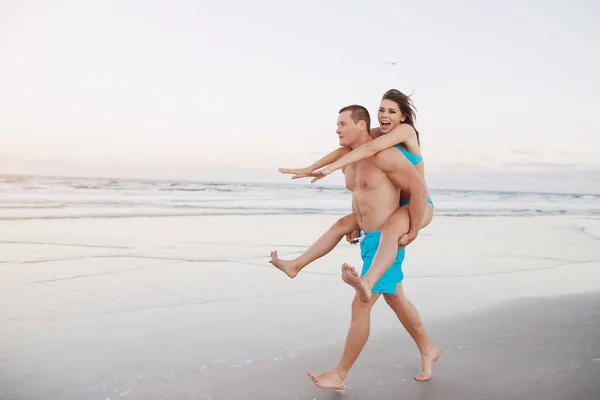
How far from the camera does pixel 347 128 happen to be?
3744mm

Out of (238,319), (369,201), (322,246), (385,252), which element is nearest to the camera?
(385,252)

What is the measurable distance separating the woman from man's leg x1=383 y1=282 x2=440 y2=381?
28 centimetres

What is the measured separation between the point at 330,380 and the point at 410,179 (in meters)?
1.37

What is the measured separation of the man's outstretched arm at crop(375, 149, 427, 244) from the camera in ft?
11.8

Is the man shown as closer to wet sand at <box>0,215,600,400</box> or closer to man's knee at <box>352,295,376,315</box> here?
man's knee at <box>352,295,376,315</box>

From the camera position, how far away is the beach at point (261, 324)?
12.3 feet

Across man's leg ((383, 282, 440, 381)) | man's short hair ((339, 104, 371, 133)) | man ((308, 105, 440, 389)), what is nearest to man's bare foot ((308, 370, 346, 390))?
man ((308, 105, 440, 389))

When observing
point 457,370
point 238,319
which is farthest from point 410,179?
point 238,319

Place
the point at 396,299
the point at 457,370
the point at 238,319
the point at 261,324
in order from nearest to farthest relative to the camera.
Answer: the point at 396,299
the point at 457,370
the point at 261,324
the point at 238,319

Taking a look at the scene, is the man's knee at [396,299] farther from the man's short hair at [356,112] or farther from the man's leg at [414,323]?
the man's short hair at [356,112]

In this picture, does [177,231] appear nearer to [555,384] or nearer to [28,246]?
[28,246]

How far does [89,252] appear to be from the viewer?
348 inches

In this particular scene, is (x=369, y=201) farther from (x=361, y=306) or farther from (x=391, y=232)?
(x=361, y=306)

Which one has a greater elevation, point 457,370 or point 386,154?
point 386,154
